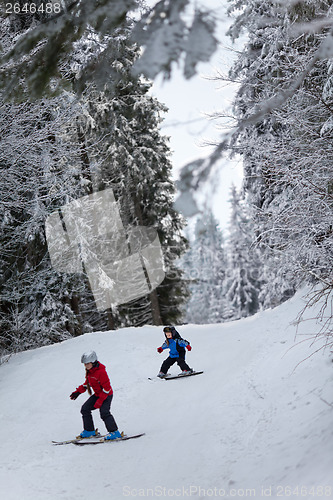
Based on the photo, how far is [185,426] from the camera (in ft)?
27.5

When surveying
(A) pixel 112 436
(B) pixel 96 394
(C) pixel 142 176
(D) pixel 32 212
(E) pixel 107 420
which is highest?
(C) pixel 142 176

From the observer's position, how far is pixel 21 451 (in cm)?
789

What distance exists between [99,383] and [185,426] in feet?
5.68

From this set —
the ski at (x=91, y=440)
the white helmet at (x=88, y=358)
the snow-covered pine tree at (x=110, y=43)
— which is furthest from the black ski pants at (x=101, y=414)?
the snow-covered pine tree at (x=110, y=43)

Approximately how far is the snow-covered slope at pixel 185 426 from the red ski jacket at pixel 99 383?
81 centimetres

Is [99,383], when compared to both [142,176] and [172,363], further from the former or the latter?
[142,176]

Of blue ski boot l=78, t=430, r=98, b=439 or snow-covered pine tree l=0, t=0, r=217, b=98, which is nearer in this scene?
snow-covered pine tree l=0, t=0, r=217, b=98

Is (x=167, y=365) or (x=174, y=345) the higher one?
(x=174, y=345)

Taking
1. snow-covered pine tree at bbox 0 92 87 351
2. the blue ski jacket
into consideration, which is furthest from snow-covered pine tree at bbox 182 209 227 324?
the blue ski jacket

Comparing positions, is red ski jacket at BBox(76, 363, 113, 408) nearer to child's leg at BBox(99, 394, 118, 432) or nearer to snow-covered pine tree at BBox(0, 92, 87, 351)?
child's leg at BBox(99, 394, 118, 432)

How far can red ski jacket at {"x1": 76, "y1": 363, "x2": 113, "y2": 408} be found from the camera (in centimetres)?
821

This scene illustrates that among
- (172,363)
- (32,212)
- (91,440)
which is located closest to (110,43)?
(91,440)

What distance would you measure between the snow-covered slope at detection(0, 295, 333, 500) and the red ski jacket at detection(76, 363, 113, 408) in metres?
0.81

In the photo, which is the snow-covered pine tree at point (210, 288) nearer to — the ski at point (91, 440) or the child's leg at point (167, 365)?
the child's leg at point (167, 365)
